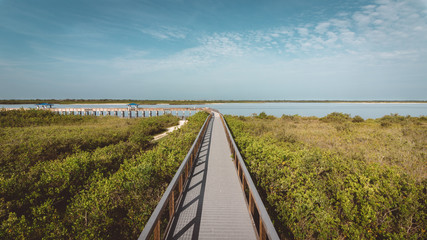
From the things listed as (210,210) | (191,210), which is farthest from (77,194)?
(210,210)

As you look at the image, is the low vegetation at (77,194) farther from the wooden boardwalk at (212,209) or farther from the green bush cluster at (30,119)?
the green bush cluster at (30,119)

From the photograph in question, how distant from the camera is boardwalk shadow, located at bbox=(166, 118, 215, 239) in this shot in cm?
363

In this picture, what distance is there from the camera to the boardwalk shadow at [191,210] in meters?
3.63

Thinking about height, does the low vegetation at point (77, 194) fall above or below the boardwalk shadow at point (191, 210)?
below

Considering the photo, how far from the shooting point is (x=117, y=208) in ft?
19.4

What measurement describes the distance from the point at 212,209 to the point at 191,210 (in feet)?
1.63

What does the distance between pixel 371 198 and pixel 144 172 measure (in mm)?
6493

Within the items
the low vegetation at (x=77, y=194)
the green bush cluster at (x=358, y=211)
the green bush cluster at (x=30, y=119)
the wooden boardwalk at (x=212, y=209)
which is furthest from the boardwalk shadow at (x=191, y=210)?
the green bush cluster at (x=30, y=119)

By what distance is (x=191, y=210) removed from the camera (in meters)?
4.39

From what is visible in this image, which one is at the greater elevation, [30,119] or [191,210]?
[30,119]

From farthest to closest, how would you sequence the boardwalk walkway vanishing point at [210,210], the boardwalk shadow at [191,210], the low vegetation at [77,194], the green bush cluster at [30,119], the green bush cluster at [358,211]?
1. the green bush cluster at [30,119]
2. the low vegetation at [77,194]
3. the green bush cluster at [358,211]
4. the boardwalk shadow at [191,210]
5. the boardwalk walkway vanishing point at [210,210]

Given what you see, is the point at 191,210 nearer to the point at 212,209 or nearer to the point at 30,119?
the point at 212,209

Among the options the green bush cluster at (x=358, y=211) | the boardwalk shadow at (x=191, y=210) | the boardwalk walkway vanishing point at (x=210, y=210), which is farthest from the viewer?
the green bush cluster at (x=358, y=211)

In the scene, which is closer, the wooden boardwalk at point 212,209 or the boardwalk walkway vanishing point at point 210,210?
the boardwalk walkway vanishing point at point 210,210
